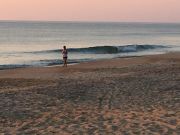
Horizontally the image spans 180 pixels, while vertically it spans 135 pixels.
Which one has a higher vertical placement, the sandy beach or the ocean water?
the ocean water

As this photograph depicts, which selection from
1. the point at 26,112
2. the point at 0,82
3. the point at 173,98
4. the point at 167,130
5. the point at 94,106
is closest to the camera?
the point at 167,130

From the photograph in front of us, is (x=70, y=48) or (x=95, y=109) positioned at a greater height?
(x=70, y=48)

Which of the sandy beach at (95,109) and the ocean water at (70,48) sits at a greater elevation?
the ocean water at (70,48)

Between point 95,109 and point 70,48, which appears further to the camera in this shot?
point 70,48

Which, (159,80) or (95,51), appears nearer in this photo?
(159,80)

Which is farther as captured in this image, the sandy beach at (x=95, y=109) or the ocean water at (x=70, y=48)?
the ocean water at (x=70, y=48)

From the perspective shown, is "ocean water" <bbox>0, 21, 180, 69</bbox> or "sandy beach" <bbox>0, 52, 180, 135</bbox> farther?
"ocean water" <bbox>0, 21, 180, 69</bbox>

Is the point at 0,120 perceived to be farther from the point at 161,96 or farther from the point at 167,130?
the point at 161,96

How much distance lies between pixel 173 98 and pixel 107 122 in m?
3.70

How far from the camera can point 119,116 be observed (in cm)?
1109

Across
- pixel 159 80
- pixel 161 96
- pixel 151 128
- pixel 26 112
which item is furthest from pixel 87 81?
pixel 151 128

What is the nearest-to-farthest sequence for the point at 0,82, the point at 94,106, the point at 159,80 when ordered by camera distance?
the point at 94,106 < the point at 159,80 < the point at 0,82

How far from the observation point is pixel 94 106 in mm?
12602

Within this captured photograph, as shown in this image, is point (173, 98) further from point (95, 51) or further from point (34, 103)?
point (95, 51)
